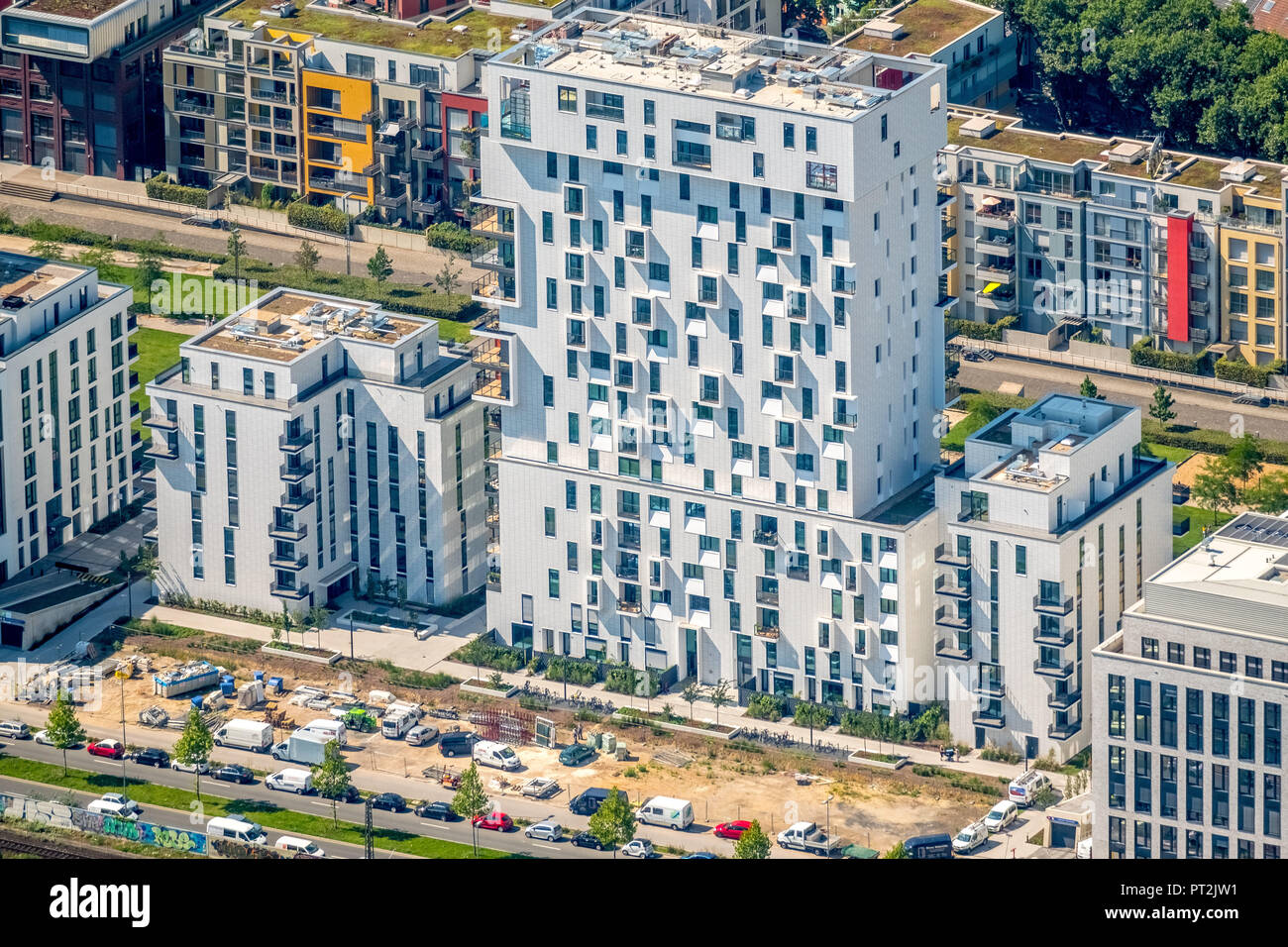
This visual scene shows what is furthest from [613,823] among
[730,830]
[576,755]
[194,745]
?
[194,745]

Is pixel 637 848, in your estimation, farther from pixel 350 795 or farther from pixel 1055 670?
pixel 1055 670

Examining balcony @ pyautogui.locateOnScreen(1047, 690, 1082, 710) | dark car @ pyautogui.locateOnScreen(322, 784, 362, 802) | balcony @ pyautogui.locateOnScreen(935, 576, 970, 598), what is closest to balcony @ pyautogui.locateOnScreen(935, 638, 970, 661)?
balcony @ pyautogui.locateOnScreen(935, 576, 970, 598)

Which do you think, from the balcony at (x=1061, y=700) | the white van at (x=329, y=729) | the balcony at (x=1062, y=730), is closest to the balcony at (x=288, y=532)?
the white van at (x=329, y=729)

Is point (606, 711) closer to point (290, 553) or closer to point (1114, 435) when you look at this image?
point (290, 553)

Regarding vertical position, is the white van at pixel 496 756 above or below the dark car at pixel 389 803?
below

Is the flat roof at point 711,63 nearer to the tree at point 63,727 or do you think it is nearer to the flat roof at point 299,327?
the flat roof at point 299,327
